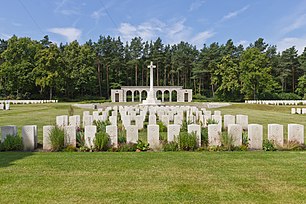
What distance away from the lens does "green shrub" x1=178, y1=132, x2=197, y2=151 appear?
7133mm

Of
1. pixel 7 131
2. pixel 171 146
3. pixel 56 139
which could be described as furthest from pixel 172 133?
pixel 7 131

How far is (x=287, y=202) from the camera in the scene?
3.52m

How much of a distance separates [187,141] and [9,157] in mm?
4462

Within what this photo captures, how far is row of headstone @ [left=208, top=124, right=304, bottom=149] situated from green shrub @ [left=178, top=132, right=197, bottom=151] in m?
0.50

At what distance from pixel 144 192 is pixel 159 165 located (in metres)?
1.53

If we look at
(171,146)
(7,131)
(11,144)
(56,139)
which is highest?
(7,131)

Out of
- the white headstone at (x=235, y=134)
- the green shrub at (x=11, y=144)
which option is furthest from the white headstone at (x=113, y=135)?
the white headstone at (x=235, y=134)

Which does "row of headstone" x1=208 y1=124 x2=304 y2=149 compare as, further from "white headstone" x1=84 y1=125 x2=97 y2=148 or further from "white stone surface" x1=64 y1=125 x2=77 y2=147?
"white stone surface" x1=64 y1=125 x2=77 y2=147

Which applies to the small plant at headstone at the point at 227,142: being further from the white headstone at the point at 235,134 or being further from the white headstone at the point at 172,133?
the white headstone at the point at 172,133

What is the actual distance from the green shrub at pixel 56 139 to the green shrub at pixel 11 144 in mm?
868

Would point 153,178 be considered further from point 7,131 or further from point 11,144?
point 7,131

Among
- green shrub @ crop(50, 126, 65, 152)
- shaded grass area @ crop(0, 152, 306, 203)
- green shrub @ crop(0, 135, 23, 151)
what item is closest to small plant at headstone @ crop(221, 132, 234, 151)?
shaded grass area @ crop(0, 152, 306, 203)

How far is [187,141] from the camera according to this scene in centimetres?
714

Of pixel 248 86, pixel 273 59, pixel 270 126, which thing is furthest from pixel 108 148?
pixel 273 59
